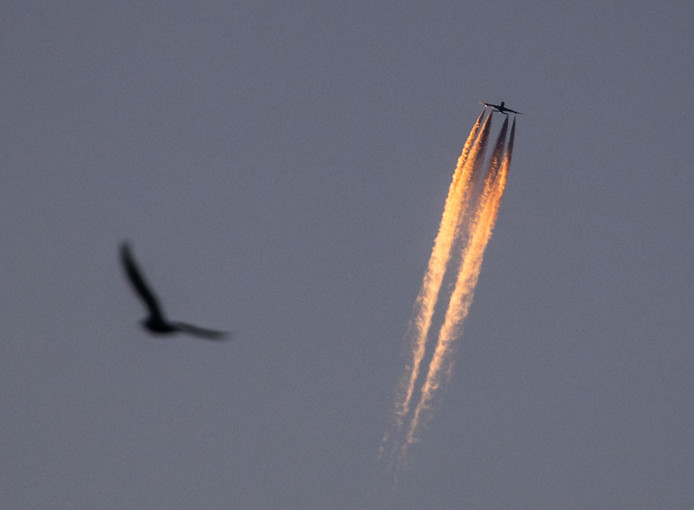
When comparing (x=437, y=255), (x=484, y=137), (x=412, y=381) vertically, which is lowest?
(x=412, y=381)

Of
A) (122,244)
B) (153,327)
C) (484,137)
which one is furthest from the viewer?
(484,137)

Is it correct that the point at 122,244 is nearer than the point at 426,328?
Yes

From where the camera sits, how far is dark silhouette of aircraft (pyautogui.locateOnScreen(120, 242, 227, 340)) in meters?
45.6

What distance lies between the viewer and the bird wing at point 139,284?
1780 inches

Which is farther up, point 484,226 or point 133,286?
point 484,226

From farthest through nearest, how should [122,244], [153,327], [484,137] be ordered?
[484,137]
[153,327]
[122,244]

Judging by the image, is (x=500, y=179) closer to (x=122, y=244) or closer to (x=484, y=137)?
(x=484, y=137)

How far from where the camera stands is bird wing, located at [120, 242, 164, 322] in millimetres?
45219

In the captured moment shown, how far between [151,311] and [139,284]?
2276 mm

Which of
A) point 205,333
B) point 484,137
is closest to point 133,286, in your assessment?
point 205,333

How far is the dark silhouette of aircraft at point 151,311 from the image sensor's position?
45.6 meters

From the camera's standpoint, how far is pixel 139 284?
154 feet

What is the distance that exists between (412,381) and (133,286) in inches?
2749

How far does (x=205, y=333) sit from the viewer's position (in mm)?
46906
